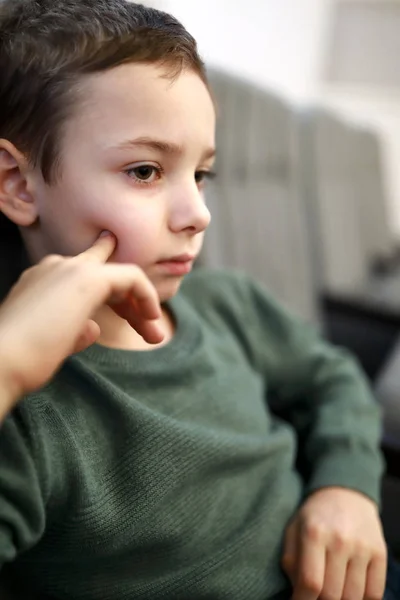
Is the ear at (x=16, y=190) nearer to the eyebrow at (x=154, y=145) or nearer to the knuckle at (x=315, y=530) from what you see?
the eyebrow at (x=154, y=145)

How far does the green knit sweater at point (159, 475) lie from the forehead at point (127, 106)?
0.75ft

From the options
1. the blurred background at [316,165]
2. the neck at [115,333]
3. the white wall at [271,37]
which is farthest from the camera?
the white wall at [271,37]

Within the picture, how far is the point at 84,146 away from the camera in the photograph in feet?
1.80

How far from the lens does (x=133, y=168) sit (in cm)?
56

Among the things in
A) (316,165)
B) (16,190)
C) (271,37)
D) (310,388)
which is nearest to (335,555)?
(310,388)

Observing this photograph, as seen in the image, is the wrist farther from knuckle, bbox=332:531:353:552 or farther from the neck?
knuckle, bbox=332:531:353:552

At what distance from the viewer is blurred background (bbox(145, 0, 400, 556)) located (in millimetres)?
1385

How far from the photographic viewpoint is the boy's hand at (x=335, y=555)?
68 cm

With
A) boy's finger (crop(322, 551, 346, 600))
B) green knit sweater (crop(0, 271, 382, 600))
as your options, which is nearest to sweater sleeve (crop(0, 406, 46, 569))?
green knit sweater (crop(0, 271, 382, 600))

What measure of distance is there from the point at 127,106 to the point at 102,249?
0.14 meters

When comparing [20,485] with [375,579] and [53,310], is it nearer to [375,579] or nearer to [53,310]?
[53,310]

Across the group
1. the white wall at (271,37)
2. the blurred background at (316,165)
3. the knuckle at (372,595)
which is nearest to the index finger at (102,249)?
the blurred background at (316,165)

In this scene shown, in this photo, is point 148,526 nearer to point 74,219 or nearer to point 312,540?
point 312,540

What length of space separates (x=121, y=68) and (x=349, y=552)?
598 mm
